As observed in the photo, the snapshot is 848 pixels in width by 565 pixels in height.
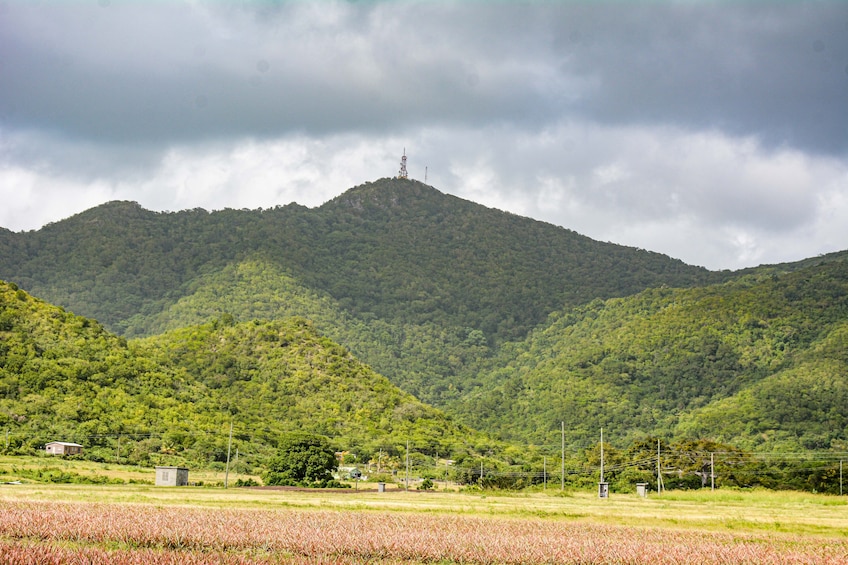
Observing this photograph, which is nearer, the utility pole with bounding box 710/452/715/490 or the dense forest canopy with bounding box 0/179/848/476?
the utility pole with bounding box 710/452/715/490

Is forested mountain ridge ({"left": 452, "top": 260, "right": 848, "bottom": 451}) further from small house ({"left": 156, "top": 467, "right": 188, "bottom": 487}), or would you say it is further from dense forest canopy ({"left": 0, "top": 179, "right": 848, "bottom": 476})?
small house ({"left": 156, "top": 467, "right": 188, "bottom": 487})

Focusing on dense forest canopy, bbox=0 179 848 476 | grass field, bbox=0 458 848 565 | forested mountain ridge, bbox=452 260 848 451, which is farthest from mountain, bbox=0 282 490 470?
grass field, bbox=0 458 848 565

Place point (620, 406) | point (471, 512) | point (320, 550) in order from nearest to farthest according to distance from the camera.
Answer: point (320, 550) < point (471, 512) < point (620, 406)

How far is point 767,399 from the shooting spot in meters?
136

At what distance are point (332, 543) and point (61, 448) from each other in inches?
2525

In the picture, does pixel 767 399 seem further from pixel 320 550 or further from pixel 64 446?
pixel 320 550

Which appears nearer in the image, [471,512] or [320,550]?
[320,550]

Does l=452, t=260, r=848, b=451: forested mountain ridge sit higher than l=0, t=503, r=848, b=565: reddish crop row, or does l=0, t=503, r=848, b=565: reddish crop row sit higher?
l=452, t=260, r=848, b=451: forested mountain ridge

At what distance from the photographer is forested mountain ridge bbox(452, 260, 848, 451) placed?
132 m

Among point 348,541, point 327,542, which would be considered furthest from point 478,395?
point 327,542

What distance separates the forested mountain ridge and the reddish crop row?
104 m

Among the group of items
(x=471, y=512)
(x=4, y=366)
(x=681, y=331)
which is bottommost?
(x=471, y=512)

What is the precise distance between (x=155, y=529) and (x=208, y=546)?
2.10 meters

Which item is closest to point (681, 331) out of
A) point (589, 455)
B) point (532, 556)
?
point (589, 455)
